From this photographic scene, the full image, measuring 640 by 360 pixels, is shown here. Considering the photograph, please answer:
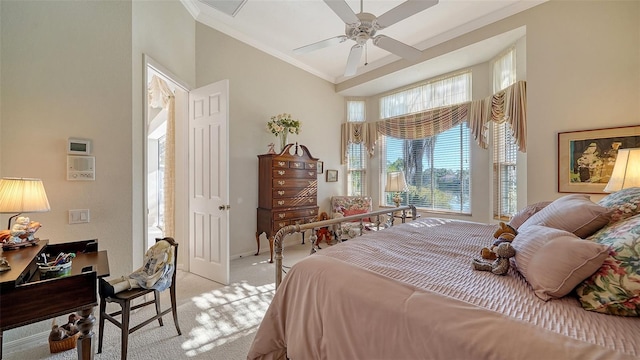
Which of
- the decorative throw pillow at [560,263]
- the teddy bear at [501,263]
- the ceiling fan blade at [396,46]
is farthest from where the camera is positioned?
the ceiling fan blade at [396,46]

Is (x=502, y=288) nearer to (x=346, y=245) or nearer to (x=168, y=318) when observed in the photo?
(x=346, y=245)

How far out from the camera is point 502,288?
1074 mm

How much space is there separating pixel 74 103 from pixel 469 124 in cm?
494

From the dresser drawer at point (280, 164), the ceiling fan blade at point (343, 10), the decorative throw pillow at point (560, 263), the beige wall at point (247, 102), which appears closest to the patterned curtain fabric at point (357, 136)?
the beige wall at point (247, 102)

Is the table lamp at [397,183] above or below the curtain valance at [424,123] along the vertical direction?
below

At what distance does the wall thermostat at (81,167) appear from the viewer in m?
2.09

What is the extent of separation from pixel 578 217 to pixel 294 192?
3.46 meters

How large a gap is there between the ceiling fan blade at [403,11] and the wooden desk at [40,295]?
274 cm

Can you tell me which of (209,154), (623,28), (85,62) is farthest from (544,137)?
(85,62)

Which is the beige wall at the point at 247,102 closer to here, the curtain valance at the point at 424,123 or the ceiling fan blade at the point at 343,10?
the curtain valance at the point at 424,123

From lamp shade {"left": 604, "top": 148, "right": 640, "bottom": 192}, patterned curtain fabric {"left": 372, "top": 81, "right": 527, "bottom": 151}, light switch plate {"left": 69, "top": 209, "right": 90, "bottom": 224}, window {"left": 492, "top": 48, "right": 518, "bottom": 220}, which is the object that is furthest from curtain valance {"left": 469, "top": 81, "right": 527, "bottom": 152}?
light switch plate {"left": 69, "top": 209, "right": 90, "bottom": 224}

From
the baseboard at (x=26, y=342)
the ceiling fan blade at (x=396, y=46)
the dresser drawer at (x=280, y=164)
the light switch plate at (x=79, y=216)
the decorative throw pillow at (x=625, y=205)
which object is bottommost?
the baseboard at (x=26, y=342)

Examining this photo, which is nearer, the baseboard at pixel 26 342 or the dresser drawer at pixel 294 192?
the baseboard at pixel 26 342

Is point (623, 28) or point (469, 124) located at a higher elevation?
point (623, 28)
